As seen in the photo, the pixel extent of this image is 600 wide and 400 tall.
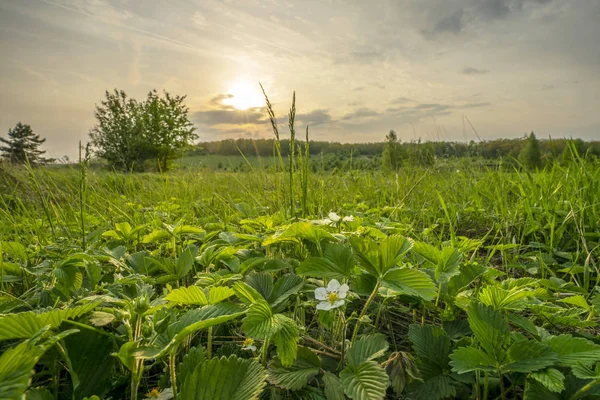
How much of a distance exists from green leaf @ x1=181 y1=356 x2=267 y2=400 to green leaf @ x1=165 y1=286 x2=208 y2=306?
172 millimetres

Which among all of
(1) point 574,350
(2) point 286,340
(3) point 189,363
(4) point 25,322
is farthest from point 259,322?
(1) point 574,350

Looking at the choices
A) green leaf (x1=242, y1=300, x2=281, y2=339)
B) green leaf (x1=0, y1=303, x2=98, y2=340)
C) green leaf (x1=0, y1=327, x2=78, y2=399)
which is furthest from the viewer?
green leaf (x1=242, y1=300, x2=281, y2=339)

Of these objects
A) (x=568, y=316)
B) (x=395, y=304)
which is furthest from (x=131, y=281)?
(x=568, y=316)

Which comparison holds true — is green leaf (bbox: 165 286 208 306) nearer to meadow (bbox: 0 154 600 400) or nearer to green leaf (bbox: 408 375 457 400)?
meadow (bbox: 0 154 600 400)

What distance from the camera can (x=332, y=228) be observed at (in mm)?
1374

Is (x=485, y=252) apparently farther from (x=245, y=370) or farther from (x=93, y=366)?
(x=93, y=366)

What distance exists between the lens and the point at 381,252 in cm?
86

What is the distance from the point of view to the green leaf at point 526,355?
2.46ft

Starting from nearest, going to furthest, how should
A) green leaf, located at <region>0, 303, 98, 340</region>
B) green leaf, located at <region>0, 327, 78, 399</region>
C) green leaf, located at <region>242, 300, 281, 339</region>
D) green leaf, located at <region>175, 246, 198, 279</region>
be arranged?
green leaf, located at <region>0, 327, 78, 399</region>
green leaf, located at <region>0, 303, 98, 340</region>
green leaf, located at <region>242, 300, 281, 339</region>
green leaf, located at <region>175, 246, 198, 279</region>

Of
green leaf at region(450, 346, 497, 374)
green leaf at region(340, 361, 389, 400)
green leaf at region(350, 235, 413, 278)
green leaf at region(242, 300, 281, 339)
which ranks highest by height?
green leaf at region(350, 235, 413, 278)

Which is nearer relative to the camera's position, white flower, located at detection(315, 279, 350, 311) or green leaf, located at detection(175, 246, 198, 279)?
white flower, located at detection(315, 279, 350, 311)

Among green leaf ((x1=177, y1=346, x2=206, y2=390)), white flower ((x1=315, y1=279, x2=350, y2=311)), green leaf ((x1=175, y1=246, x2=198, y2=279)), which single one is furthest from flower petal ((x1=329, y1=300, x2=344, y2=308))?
green leaf ((x1=175, y1=246, x2=198, y2=279))

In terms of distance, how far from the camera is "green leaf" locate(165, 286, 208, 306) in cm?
82

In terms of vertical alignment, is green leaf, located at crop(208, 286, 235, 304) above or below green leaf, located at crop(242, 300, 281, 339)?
above
